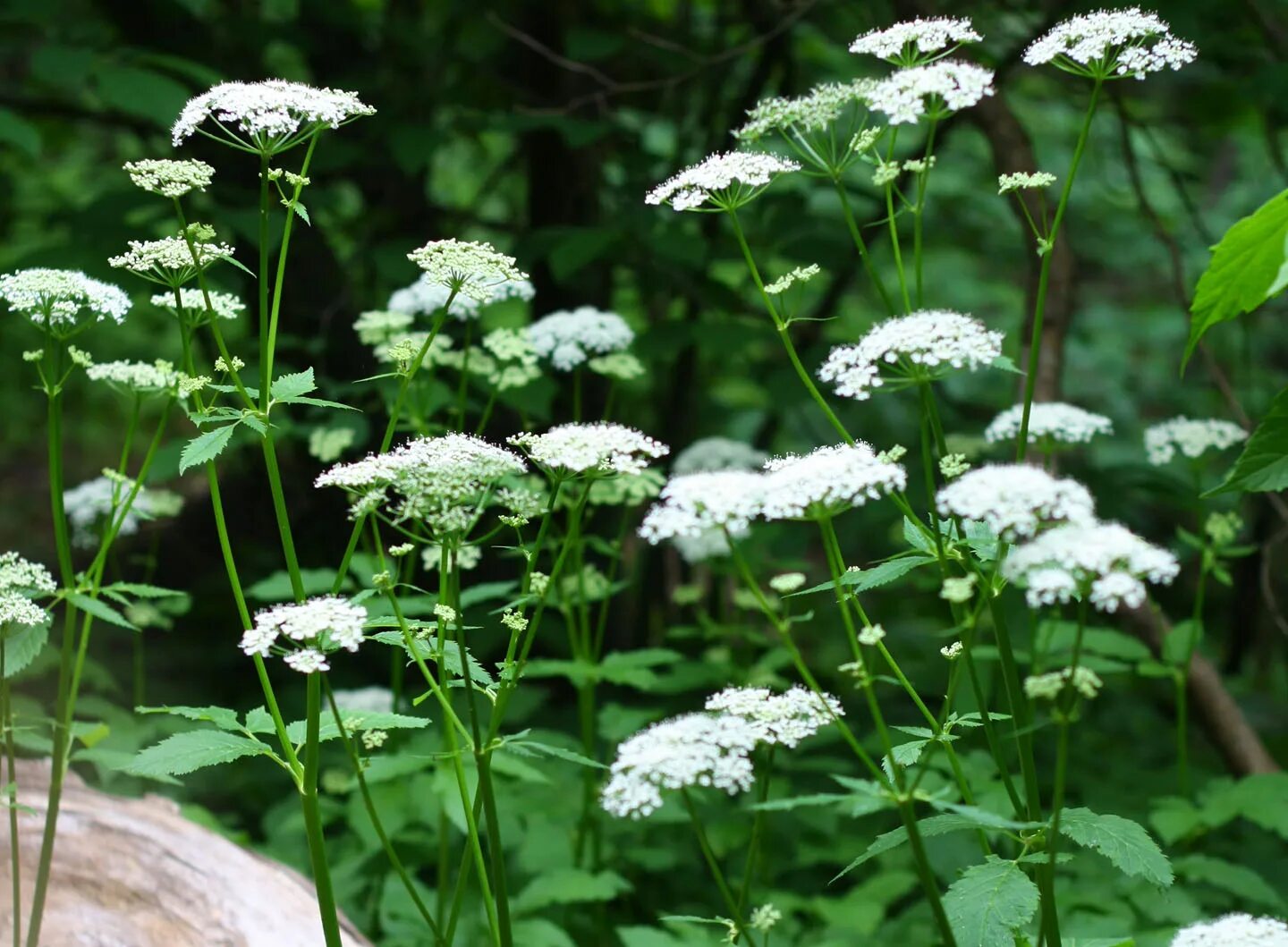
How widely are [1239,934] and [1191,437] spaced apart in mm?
2193

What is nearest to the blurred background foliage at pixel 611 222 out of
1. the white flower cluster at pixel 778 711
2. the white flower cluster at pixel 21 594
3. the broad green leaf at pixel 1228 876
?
the broad green leaf at pixel 1228 876

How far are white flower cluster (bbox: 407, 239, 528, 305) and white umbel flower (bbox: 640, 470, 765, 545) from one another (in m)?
0.66

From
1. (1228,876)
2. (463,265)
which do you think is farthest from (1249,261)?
(1228,876)

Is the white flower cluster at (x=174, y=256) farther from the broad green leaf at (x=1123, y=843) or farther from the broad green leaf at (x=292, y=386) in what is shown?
the broad green leaf at (x=1123, y=843)

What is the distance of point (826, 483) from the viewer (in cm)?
160

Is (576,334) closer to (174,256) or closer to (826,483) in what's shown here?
(174,256)

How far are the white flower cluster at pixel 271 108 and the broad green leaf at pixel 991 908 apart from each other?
1.55m

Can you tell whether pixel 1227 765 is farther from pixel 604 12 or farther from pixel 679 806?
pixel 604 12

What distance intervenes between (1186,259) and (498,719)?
736 centimetres

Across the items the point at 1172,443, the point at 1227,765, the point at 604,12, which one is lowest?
the point at 1227,765

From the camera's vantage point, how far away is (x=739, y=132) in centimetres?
225

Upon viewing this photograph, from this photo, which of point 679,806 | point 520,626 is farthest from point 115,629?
point 520,626

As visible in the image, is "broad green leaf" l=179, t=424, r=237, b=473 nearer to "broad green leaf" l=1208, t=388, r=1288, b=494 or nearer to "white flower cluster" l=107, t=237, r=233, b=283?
"white flower cluster" l=107, t=237, r=233, b=283

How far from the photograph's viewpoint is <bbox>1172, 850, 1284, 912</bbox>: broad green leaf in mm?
3252
